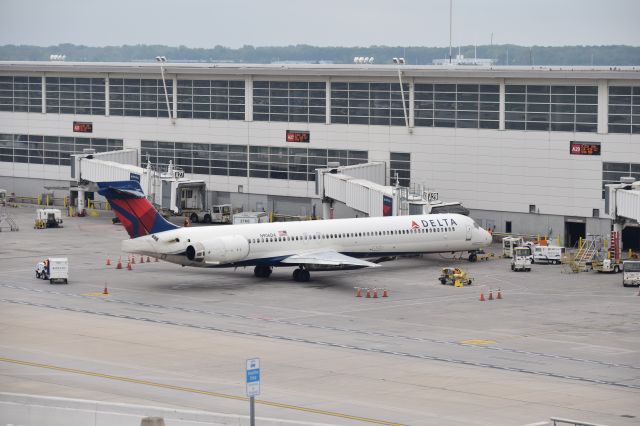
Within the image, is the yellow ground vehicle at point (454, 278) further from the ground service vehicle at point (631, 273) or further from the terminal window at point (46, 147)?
the terminal window at point (46, 147)

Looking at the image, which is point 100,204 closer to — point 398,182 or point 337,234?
point 398,182

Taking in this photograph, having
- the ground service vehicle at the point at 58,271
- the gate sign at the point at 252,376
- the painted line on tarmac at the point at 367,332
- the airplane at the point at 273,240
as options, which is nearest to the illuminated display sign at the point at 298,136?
the airplane at the point at 273,240

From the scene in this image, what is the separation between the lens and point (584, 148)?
95.2 meters

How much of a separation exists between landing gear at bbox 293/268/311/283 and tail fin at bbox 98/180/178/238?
8147 mm

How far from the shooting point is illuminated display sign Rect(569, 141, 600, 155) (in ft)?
310

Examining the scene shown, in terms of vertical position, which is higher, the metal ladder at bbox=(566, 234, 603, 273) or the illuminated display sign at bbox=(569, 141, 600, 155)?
the illuminated display sign at bbox=(569, 141, 600, 155)

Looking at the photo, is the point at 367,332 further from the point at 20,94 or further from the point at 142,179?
the point at 20,94

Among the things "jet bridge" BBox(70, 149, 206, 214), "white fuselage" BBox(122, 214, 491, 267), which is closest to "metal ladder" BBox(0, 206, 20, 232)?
"jet bridge" BBox(70, 149, 206, 214)

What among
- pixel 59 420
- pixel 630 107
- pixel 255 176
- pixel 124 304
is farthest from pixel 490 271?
pixel 59 420

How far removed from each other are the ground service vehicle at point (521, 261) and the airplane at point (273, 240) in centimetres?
519

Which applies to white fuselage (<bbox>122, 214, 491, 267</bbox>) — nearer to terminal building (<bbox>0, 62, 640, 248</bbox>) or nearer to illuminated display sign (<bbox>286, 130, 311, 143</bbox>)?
terminal building (<bbox>0, 62, 640, 248</bbox>)

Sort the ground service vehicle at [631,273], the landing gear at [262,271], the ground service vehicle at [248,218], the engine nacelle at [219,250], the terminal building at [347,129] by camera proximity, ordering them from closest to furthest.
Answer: the engine nacelle at [219,250] < the ground service vehicle at [631,273] < the landing gear at [262,271] < the terminal building at [347,129] < the ground service vehicle at [248,218]

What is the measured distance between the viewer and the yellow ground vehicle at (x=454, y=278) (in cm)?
7794

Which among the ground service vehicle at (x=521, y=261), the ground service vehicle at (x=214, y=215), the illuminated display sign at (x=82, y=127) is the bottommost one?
the ground service vehicle at (x=521, y=261)
